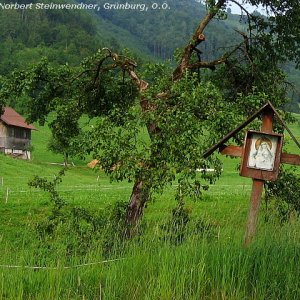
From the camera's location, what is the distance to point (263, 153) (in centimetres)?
812

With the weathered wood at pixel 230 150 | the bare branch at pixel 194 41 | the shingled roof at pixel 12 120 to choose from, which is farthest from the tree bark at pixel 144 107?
the shingled roof at pixel 12 120

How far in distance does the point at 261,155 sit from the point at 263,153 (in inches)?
1.6

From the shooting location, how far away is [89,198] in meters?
23.9

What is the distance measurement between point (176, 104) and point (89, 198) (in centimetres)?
1329

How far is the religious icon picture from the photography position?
812 centimetres

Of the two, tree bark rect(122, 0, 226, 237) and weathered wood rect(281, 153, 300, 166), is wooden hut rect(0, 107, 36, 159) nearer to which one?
tree bark rect(122, 0, 226, 237)

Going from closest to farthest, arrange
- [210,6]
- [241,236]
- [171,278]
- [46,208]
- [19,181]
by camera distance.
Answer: [171,278]
[241,236]
[210,6]
[46,208]
[19,181]

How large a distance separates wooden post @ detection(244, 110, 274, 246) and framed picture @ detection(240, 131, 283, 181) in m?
0.14

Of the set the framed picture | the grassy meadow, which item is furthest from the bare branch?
the grassy meadow

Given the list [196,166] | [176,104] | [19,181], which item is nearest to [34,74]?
[176,104]

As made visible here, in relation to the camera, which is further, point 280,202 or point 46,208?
point 46,208

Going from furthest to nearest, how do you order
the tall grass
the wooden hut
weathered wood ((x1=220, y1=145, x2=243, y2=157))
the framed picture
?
1. the wooden hut
2. weathered wood ((x1=220, y1=145, x2=243, y2=157))
3. the framed picture
4. the tall grass

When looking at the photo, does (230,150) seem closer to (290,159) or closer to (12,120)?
(290,159)

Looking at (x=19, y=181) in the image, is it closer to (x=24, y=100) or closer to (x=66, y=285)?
(x=24, y=100)
